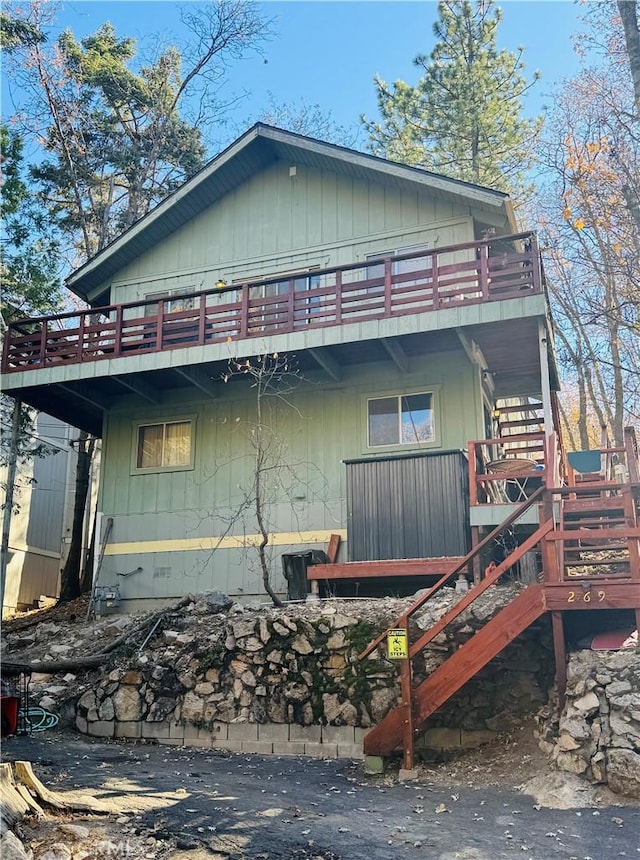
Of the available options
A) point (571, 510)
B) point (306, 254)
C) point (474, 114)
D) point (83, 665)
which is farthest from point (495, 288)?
point (474, 114)

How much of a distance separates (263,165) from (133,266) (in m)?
3.66

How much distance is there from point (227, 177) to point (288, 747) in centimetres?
1215

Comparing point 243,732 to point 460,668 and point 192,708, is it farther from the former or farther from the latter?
point 460,668

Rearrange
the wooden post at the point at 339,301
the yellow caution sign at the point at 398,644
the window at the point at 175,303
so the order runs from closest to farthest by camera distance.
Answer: the yellow caution sign at the point at 398,644 → the wooden post at the point at 339,301 → the window at the point at 175,303

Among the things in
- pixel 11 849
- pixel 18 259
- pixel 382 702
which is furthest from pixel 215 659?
pixel 18 259

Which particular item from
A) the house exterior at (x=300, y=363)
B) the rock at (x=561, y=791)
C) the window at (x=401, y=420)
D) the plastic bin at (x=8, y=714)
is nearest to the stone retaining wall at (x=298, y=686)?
the rock at (x=561, y=791)

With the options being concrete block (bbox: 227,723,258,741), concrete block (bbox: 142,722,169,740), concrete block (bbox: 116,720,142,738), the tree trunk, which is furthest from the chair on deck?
the tree trunk

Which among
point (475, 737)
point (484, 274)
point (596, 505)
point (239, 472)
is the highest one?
point (484, 274)

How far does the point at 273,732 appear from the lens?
1023cm

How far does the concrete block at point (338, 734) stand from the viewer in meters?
9.85

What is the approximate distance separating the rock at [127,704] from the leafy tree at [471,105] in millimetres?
20832

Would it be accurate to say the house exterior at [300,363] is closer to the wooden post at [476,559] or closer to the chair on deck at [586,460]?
the wooden post at [476,559]

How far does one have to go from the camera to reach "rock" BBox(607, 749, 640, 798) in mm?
7457

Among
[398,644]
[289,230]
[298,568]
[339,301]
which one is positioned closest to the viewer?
[398,644]
